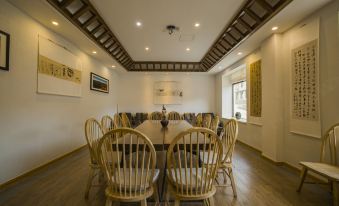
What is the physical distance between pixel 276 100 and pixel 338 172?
175 centimetres

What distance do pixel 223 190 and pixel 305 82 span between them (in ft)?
7.61

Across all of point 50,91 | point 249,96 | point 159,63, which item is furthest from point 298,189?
point 159,63

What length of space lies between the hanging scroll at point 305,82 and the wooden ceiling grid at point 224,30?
86 centimetres

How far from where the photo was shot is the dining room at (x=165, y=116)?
1657mm

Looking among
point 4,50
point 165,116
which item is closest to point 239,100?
point 165,116

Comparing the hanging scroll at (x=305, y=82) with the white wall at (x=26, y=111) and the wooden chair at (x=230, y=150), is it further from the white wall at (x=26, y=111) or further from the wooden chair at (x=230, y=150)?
the white wall at (x=26, y=111)

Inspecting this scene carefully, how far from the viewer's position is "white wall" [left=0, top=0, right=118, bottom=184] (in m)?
2.38

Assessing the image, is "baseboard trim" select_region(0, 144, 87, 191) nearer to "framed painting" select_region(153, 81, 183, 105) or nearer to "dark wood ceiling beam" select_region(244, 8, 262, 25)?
"framed painting" select_region(153, 81, 183, 105)

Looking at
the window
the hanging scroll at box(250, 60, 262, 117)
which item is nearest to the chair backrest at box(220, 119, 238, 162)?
the hanging scroll at box(250, 60, 262, 117)

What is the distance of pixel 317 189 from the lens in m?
2.32

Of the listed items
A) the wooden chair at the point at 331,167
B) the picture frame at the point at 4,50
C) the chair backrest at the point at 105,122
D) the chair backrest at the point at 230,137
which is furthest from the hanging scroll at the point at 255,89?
the picture frame at the point at 4,50

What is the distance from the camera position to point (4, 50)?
2330 millimetres

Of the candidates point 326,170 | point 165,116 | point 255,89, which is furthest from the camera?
point 255,89

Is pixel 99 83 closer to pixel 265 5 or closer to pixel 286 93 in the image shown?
pixel 265 5
